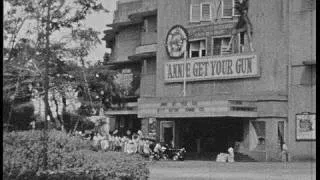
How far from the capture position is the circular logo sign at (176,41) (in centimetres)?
3962

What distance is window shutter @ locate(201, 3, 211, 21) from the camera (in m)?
38.6

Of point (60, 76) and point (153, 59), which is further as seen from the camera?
point (153, 59)

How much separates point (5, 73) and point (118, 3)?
3708 cm

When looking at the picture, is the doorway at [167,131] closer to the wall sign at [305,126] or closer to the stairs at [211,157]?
the stairs at [211,157]

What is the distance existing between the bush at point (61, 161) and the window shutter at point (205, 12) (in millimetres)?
23610

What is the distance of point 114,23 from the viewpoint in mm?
49750

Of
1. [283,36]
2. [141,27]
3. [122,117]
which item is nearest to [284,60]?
[283,36]

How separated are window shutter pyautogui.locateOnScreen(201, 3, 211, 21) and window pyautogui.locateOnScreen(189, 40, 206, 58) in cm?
132

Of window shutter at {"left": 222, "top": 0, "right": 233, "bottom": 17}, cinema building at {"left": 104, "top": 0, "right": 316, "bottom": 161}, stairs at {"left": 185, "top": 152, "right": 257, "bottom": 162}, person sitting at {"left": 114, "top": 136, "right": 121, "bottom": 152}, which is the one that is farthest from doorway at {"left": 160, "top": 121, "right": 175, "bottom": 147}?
window shutter at {"left": 222, "top": 0, "right": 233, "bottom": 17}

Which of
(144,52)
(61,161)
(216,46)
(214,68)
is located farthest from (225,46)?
(61,161)

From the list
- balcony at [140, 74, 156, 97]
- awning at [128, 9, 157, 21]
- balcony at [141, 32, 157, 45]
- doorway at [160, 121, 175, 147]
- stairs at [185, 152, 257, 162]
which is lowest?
stairs at [185, 152, 257, 162]

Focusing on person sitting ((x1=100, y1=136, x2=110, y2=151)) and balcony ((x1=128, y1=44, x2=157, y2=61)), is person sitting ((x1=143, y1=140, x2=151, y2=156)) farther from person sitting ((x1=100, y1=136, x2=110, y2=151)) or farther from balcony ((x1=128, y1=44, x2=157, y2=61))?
balcony ((x1=128, y1=44, x2=157, y2=61))

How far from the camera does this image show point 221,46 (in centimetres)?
3797

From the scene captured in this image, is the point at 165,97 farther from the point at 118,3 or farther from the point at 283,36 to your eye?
the point at 118,3
